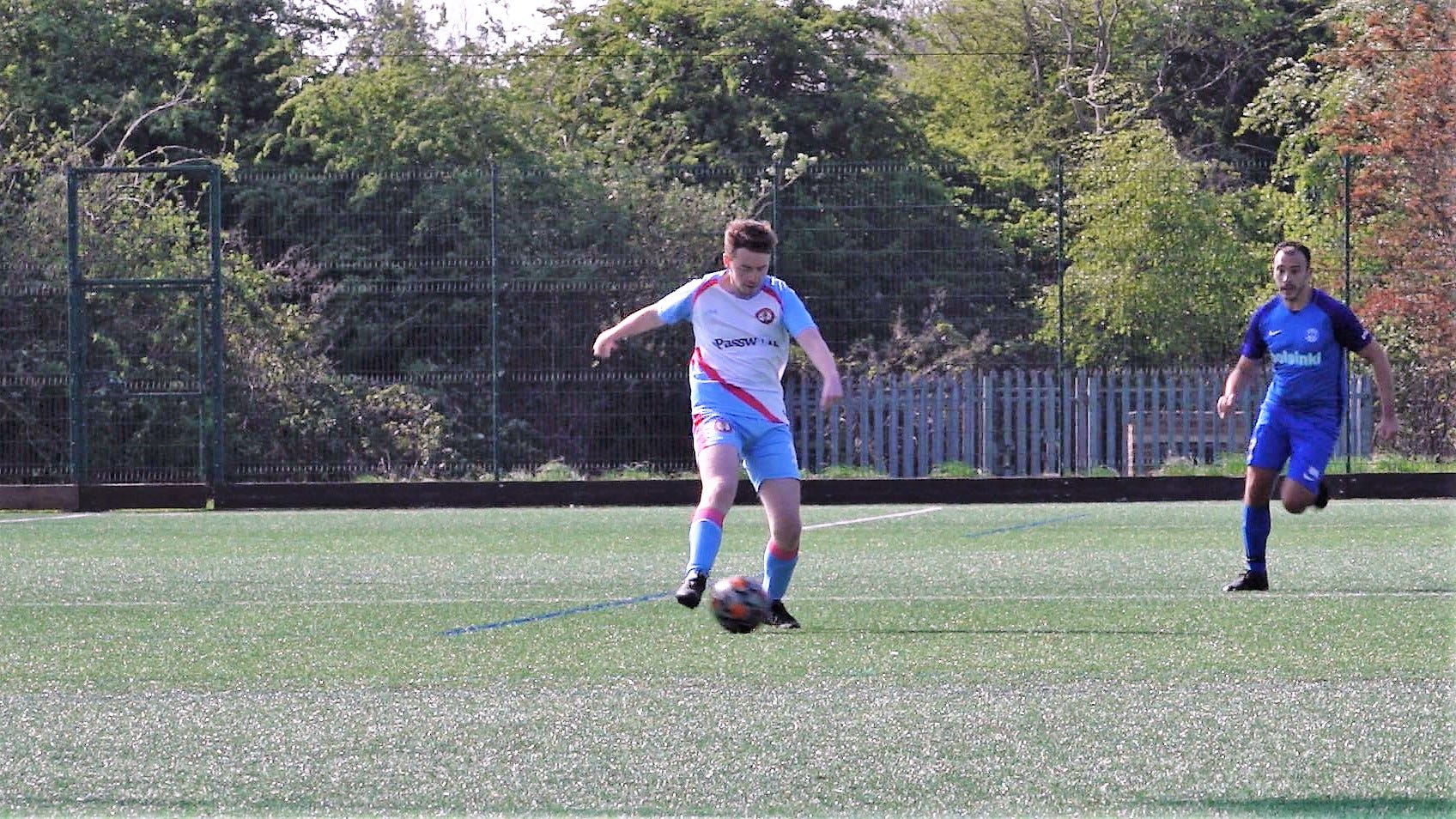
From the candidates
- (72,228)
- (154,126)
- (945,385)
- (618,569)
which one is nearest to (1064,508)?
(945,385)

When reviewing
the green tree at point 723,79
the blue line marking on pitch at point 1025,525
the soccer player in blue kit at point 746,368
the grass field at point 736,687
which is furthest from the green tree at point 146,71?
the soccer player in blue kit at point 746,368

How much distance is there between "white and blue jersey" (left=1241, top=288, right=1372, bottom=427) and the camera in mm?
9789

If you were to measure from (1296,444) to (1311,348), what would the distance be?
475 mm

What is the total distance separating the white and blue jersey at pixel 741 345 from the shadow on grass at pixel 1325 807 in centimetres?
348

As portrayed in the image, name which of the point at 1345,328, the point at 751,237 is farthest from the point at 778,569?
the point at 1345,328

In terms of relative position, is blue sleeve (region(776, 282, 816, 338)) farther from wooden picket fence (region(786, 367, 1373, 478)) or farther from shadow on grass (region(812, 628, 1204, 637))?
wooden picket fence (region(786, 367, 1373, 478))

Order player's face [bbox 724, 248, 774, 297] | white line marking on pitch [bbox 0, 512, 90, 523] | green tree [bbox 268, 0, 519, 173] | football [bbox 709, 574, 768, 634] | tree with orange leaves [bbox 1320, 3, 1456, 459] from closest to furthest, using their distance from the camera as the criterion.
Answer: football [bbox 709, 574, 768, 634] → player's face [bbox 724, 248, 774, 297] → white line marking on pitch [bbox 0, 512, 90, 523] → tree with orange leaves [bbox 1320, 3, 1456, 459] → green tree [bbox 268, 0, 519, 173]

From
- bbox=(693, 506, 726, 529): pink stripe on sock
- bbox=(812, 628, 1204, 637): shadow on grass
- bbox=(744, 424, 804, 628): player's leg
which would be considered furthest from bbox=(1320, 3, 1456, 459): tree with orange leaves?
bbox=(693, 506, 726, 529): pink stripe on sock

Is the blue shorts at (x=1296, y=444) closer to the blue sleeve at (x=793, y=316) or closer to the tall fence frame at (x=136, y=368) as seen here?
the blue sleeve at (x=793, y=316)

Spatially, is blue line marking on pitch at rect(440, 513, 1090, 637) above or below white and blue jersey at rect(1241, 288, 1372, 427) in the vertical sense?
below

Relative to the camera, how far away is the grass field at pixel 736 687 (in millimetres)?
5012

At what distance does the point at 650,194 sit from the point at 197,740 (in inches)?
546

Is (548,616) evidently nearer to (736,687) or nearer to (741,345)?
(741,345)

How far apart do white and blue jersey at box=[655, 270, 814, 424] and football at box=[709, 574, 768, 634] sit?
0.99m
